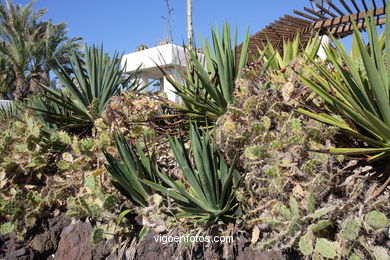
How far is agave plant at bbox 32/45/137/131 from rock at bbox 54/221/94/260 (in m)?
1.32

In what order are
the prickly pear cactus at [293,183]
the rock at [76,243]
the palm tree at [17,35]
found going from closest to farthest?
the prickly pear cactus at [293,183]
the rock at [76,243]
the palm tree at [17,35]

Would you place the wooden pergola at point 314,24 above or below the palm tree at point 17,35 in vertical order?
below

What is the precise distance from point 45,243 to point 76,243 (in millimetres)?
489

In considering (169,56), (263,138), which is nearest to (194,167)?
(263,138)

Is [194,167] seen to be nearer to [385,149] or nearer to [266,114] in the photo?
[266,114]

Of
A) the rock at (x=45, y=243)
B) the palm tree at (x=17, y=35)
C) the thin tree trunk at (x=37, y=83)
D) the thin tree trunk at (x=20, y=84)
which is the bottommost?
the rock at (x=45, y=243)

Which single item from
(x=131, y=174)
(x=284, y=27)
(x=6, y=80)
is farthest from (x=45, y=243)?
(x=6, y=80)

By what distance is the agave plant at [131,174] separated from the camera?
336 centimetres

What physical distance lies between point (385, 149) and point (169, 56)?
8.33m

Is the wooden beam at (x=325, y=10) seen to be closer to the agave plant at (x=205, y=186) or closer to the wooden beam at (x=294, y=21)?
the wooden beam at (x=294, y=21)

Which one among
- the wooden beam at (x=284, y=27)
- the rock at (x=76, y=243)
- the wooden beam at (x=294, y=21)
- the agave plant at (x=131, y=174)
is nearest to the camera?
the agave plant at (x=131, y=174)

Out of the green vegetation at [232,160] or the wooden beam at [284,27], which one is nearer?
the green vegetation at [232,160]

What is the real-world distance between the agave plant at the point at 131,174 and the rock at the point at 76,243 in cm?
70

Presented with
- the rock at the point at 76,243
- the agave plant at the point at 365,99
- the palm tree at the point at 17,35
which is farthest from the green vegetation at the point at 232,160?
the palm tree at the point at 17,35
